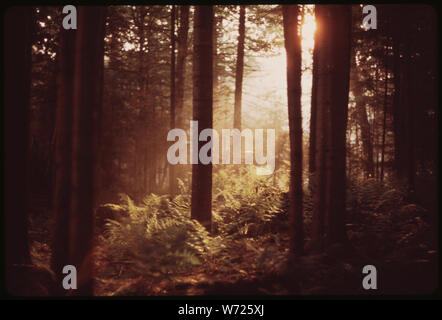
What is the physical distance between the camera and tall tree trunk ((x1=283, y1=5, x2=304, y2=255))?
18.3 feet

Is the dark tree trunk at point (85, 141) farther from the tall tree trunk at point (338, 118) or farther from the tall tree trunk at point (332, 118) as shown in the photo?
the tall tree trunk at point (338, 118)

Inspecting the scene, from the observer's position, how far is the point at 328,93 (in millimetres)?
6605

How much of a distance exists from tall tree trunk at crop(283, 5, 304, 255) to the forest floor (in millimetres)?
495

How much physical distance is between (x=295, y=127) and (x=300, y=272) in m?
2.51

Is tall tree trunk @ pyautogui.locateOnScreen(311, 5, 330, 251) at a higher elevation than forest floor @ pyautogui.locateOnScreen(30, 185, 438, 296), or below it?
higher

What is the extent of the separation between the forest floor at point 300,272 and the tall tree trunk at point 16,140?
440 millimetres

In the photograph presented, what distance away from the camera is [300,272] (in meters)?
5.22

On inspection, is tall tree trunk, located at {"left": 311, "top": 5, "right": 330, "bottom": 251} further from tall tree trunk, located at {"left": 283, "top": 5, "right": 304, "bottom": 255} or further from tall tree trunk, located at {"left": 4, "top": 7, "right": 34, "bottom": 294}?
tall tree trunk, located at {"left": 4, "top": 7, "right": 34, "bottom": 294}

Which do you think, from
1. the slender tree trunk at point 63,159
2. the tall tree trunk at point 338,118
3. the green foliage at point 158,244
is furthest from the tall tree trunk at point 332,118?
the slender tree trunk at point 63,159

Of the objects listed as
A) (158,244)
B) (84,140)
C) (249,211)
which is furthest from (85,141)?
(249,211)

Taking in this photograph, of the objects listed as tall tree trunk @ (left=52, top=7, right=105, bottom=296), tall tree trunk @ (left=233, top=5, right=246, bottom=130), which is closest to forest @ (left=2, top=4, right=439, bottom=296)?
tall tree trunk @ (left=52, top=7, right=105, bottom=296)
